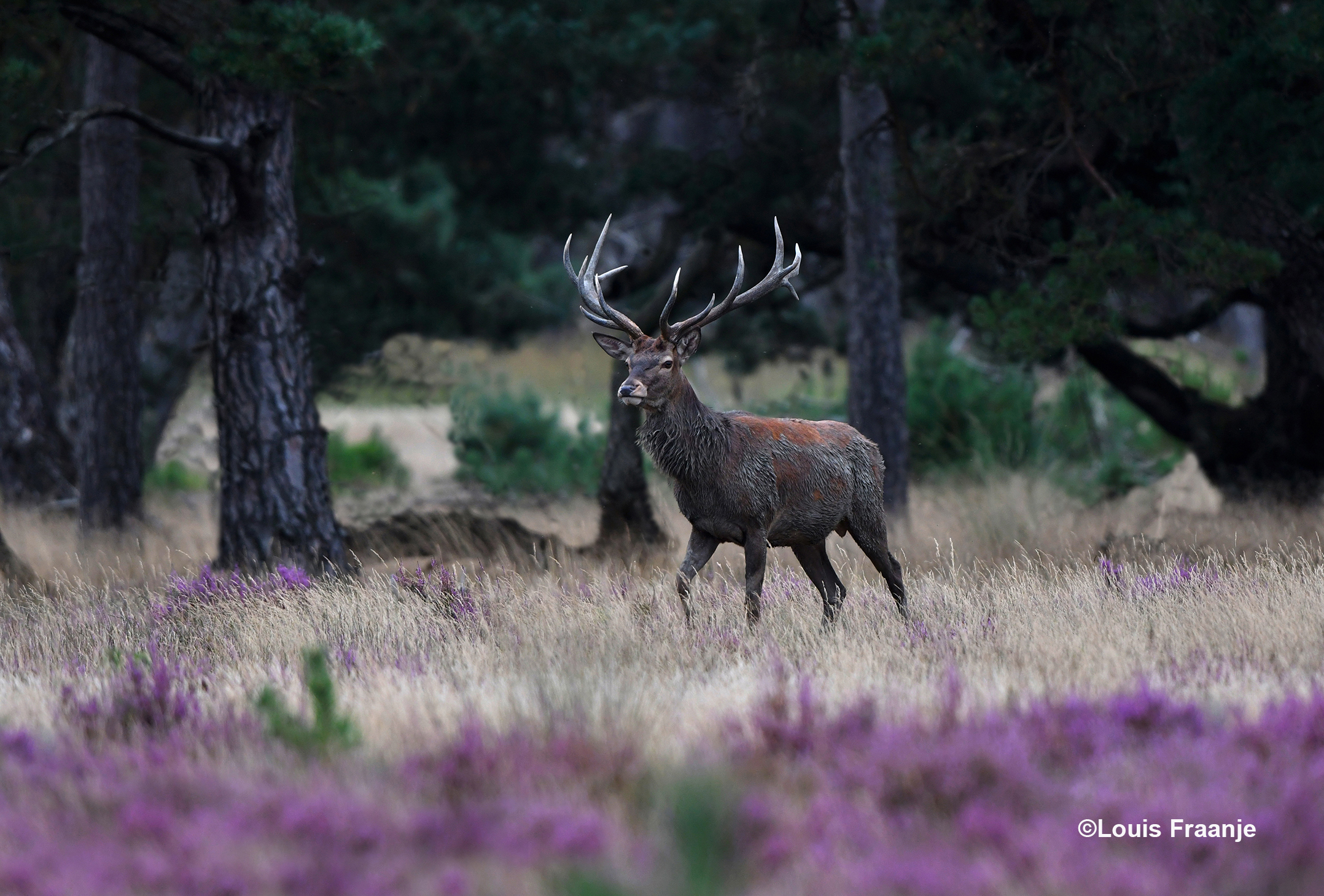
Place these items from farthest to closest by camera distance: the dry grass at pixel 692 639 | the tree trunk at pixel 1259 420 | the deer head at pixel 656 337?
the tree trunk at pixel 1259 420 < the deer head at pixel 656 337 < the dry grass at pixel 692 639

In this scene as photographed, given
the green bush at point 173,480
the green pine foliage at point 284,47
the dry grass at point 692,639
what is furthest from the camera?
the green bush at point 173,480

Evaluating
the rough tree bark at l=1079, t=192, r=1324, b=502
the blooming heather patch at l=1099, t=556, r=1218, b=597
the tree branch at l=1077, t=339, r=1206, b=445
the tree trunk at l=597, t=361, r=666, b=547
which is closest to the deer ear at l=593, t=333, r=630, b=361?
the blooming heather patch at l=1099, t=556, r=1218, b=597

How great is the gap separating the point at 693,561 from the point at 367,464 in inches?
529

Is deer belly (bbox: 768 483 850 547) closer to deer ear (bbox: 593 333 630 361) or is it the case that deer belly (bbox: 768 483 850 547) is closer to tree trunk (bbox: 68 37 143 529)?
deer ear (bbox: 593 333 630 361)

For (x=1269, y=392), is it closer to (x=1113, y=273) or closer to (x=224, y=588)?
(x=1113, y=273)

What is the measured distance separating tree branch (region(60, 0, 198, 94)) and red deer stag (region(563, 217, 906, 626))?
399 cm

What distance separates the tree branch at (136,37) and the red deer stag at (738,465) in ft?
13.1

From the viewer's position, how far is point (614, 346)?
24.5ft

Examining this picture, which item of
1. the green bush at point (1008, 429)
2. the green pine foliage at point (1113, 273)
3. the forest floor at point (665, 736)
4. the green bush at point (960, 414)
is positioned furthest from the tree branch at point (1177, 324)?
the forest floor at point (665, 736)

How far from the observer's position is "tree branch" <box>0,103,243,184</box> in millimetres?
8594

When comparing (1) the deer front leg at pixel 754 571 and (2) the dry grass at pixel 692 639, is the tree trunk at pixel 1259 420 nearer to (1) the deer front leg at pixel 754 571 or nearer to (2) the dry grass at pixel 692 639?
(2) the dry grass at pixel 692 639

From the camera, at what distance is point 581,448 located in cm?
1725

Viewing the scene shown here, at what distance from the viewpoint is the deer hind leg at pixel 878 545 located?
7.71 m

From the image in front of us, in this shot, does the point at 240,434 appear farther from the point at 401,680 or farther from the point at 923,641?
the point at 923,641
